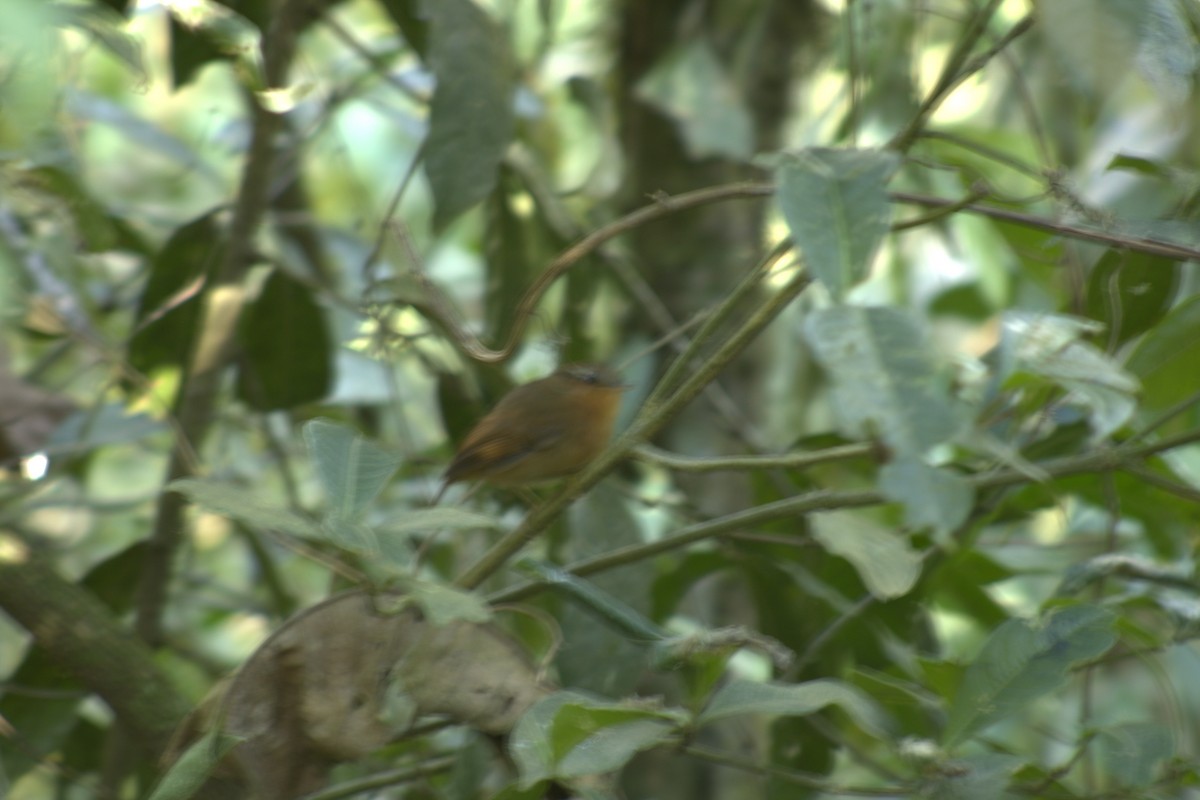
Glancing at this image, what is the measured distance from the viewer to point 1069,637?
1229mm

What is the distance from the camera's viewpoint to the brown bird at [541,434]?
162 cm

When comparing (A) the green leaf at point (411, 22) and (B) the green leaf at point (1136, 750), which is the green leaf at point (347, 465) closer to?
(B) the green leaf at point (1136, 750)

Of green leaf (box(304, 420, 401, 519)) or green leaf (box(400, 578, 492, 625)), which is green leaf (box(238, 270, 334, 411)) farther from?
green leaf (box(400, 578, 492, 625))

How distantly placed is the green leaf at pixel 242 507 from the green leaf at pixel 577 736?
0.79ft

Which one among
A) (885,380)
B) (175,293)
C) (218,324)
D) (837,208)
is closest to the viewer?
(885,380)

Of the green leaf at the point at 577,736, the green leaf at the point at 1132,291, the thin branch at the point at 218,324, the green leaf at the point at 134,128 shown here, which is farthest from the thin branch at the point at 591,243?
the green leaf at the point at 134,128

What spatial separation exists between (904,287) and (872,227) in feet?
6.80

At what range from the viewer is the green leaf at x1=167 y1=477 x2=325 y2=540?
1.00m

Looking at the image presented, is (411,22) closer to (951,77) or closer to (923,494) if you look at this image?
(951,77)

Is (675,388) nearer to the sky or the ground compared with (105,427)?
nearer to the sky

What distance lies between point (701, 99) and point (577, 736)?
4.44ft

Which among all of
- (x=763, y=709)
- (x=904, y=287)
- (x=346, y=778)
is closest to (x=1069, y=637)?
(x=763, y=709)

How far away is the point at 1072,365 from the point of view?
114cm

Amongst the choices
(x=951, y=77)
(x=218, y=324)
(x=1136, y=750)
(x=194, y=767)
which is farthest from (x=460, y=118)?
(x=1136, y=750)
